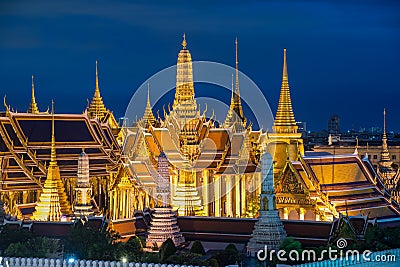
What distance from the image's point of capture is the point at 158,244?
27.8m

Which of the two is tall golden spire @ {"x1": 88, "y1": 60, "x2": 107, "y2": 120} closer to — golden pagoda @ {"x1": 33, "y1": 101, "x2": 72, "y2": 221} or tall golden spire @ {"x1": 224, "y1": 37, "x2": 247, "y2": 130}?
tall golden spire @ {"x1": 224, "y1": 37, "x2": 247, "y2": 130}

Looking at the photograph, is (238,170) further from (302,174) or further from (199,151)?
(302,174)

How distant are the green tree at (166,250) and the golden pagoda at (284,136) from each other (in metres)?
8.33

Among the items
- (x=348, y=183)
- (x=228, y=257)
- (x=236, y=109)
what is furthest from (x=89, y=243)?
(x=236, y=109)

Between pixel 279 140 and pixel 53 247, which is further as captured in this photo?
pixel 279 140

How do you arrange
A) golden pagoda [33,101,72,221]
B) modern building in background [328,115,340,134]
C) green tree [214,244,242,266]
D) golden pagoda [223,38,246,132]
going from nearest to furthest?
1. green tree [214,244,242,266]
2. golden pagoda [33,101,72,221]
3. golden pagoda [223,38,246,132]
4. modern building in background [328,115,340,134]

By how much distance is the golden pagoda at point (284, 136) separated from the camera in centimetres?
3469

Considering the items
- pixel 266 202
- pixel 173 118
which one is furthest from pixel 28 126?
pixel 266 202

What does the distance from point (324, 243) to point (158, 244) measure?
346cm

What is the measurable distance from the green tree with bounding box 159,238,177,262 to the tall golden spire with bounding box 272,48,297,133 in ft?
30.9

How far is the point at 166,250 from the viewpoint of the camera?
24484mm

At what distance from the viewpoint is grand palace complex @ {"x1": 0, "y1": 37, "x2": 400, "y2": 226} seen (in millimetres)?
30984

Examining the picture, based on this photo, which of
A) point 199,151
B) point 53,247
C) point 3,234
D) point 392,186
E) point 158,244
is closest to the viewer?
point 53,247

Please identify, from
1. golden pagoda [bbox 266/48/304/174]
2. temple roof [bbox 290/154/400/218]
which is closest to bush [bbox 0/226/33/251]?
temple roof [bbox 290/154/400/218]
